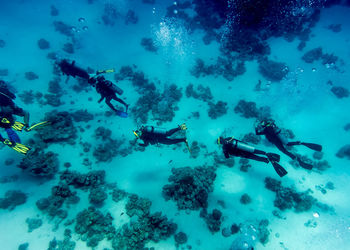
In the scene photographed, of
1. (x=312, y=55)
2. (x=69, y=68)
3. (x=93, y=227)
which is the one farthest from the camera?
(x=312, y=55)

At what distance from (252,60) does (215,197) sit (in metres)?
14.5

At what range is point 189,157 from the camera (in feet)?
40.1

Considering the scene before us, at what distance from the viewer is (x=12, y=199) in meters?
9.59

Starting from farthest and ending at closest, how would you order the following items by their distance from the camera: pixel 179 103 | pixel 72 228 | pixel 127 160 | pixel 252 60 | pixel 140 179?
pixel 252 60 → pixel 179 103 → pixel 127 160 → pixel 140 179 → pixel 72 228

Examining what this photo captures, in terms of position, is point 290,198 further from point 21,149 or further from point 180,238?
point 21,149

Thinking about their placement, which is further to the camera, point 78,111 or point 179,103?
point 179,103

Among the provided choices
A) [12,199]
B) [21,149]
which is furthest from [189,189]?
[21,149]

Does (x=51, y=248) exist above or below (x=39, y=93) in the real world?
below

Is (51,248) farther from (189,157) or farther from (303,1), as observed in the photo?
(303,1)

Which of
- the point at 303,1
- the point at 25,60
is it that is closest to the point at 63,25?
the point at 25,60

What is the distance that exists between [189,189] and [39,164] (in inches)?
322

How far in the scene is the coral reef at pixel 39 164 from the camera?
406 inches

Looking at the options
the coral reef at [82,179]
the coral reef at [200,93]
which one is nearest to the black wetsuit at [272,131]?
the coral reef at [200,93]

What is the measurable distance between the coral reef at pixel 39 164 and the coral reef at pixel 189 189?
6494 millimetres
